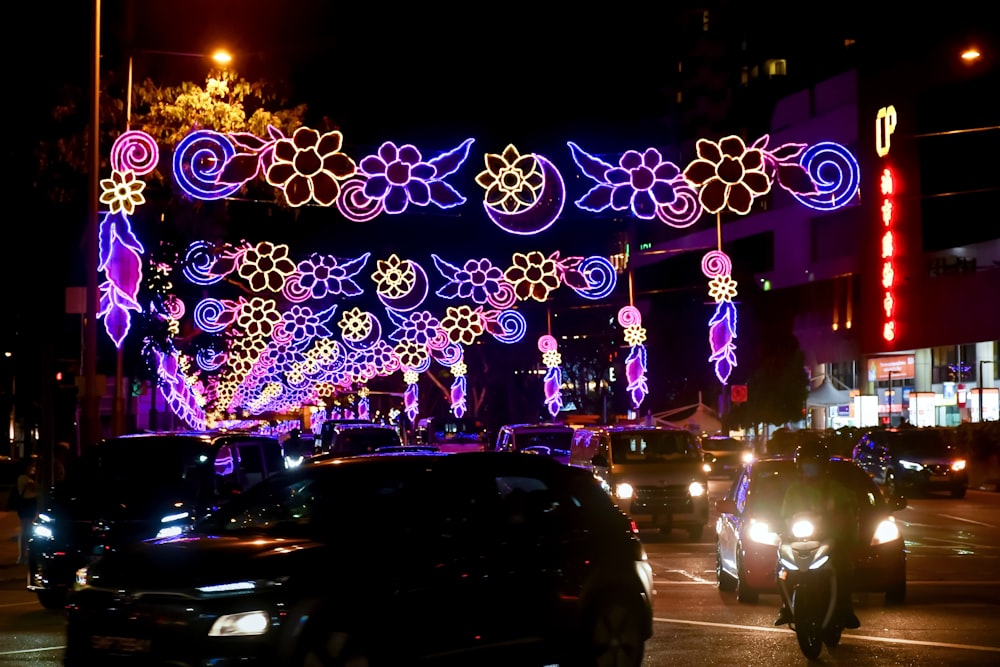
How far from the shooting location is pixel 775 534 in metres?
15.7

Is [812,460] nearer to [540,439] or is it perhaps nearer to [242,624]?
[242,624]

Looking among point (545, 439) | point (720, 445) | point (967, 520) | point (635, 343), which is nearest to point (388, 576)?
point (545, 439)

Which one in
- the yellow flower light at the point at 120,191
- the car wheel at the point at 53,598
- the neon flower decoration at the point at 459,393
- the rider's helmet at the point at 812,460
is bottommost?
the car wheel at the point at 53,598

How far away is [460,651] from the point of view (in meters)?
9.55

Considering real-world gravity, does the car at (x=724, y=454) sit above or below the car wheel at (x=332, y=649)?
below

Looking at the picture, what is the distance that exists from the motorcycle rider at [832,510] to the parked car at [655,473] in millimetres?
12512

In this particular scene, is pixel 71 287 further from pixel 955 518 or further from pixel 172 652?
pixel 955 518

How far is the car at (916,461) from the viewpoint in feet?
131

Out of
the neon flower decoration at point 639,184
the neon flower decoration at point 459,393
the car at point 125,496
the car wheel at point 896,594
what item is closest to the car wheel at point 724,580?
the car wheel at point 896,594

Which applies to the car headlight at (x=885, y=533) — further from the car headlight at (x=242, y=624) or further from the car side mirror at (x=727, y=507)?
the car headlight at (x=242, y=624)

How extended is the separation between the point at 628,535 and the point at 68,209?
16.6 m

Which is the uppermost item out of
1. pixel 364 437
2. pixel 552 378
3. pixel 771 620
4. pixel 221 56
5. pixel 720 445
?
pixel 221 56

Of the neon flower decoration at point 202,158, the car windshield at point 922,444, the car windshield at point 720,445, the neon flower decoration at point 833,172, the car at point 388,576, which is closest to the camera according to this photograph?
the car at point 388,576

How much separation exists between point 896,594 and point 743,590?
1653 millimetres
